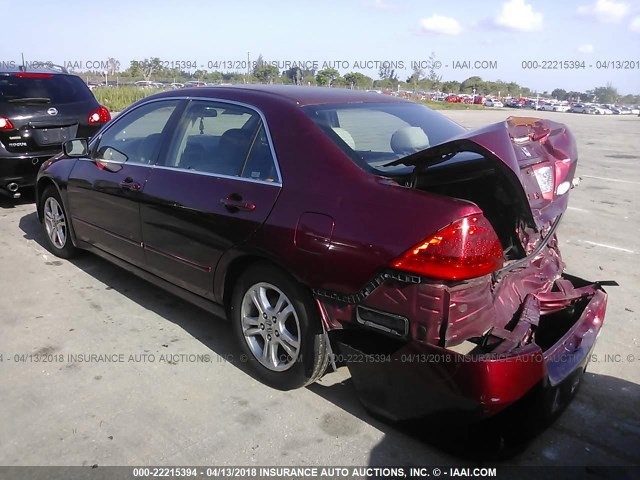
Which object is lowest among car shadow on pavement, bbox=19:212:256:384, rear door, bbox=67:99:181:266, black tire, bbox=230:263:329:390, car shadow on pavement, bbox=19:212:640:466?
car shadow on pavement, bbox=19:212:256:384

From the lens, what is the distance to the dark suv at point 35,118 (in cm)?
677

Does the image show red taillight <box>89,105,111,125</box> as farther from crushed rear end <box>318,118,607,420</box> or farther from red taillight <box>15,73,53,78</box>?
crushed rear end <box>318,118,607,420</box>

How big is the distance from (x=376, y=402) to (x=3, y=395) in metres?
2.11

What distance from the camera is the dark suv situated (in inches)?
267

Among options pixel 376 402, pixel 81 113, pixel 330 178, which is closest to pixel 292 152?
pixel 330 178

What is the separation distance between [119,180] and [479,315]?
9.42 feet

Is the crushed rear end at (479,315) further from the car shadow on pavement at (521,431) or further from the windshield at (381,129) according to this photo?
the windshield at (381,129)

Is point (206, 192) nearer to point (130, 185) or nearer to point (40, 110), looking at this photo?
point (130, 185)

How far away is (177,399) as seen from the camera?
3174 mm

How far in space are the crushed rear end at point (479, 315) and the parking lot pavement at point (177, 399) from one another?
255 millimetres

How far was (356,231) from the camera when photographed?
2654mm

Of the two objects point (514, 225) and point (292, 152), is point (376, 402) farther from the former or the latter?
point (292, 152)

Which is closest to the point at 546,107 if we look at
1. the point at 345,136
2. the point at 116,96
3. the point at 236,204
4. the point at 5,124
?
the point at 116,96

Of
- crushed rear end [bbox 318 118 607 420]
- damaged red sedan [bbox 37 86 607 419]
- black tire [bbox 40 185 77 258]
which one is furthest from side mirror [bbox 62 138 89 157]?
crushed rear end [bbox 318 118 607 420]
